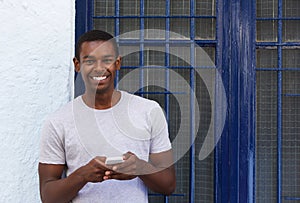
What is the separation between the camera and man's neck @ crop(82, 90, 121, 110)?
2400 millimetres

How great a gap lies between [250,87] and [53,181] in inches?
54.2

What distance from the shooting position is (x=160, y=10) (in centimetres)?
314

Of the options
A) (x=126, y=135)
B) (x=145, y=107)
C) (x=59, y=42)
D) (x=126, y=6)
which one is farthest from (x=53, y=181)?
(x=126, y=6)

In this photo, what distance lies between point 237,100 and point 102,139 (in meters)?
1.04

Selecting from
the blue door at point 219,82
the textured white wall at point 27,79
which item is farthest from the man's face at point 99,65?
the blue door at point 219,82

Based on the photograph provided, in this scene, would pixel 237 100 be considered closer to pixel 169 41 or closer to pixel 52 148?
pixel 169 41

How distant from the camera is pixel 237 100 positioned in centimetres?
303

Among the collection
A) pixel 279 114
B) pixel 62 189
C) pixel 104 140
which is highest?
pixel 279 114

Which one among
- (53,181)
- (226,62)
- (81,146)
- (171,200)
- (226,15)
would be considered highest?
(226,15)

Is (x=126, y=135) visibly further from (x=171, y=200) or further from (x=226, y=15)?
(x=226, y=15)

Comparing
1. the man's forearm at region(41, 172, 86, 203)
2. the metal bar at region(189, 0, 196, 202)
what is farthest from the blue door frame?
the man's forearm at region(41, 172, 86, 203)

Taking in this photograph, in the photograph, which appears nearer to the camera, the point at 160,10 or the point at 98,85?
the point at 98,85

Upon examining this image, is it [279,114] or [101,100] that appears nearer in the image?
[101,100]

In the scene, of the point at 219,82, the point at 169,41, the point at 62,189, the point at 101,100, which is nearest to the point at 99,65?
the point at 101,100
